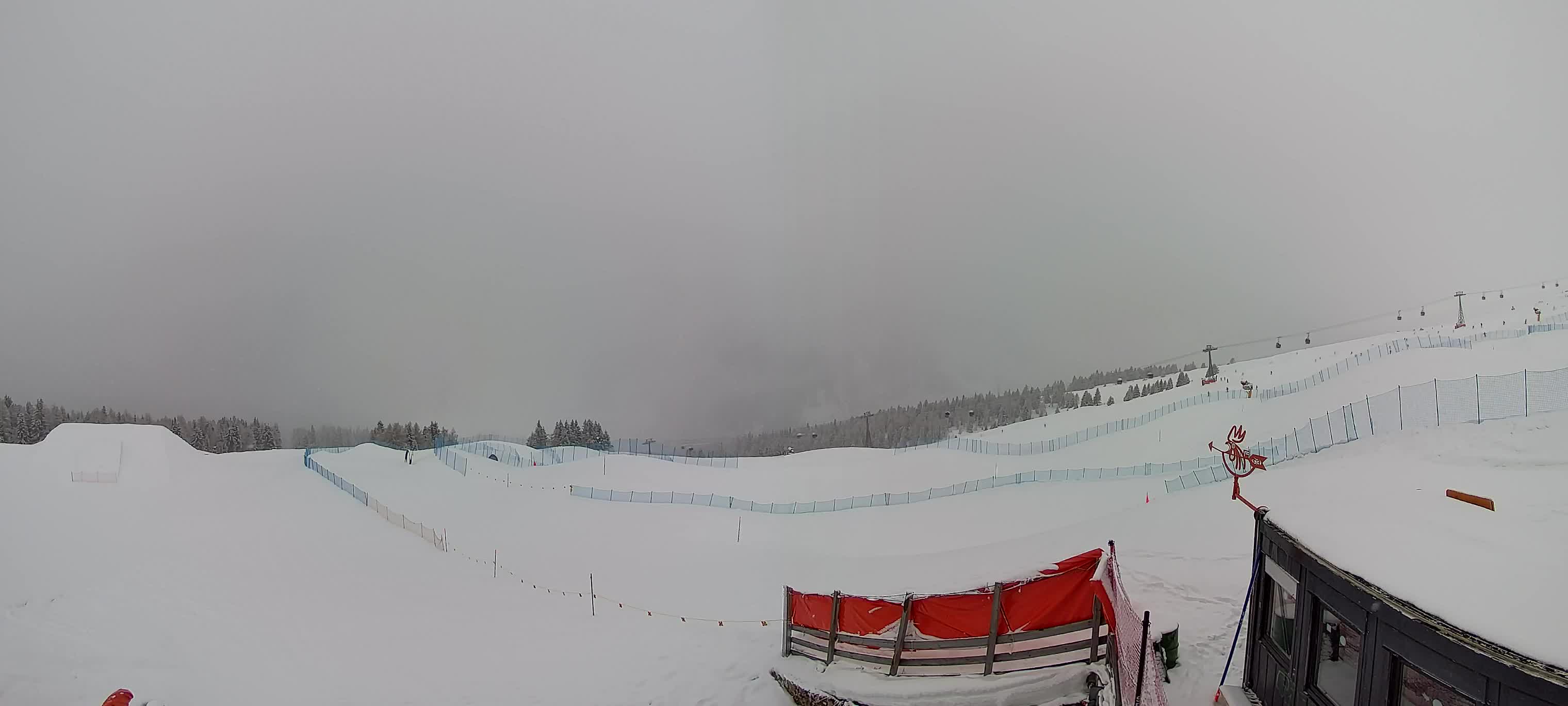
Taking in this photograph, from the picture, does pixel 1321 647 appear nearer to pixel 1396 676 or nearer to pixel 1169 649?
pixel 1396 676

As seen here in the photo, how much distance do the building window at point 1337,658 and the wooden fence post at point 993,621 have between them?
334 cm

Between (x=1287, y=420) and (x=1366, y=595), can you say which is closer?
(x=1366, y=595)

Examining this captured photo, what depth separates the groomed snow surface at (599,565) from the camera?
723cm

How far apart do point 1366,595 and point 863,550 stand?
62.1ft

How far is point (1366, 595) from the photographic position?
548cm

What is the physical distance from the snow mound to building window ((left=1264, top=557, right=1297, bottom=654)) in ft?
116

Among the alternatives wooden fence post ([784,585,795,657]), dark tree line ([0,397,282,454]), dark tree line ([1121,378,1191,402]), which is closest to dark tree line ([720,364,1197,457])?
dark tree line ([1121,378,1191,402])

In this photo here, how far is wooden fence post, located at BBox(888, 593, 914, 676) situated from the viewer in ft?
29.5

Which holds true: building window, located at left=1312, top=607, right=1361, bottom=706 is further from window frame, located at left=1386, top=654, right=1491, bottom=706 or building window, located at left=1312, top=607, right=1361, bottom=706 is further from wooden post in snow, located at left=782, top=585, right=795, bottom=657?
wooden post in snow, located at left=782, top=585, right=795, bottom=657

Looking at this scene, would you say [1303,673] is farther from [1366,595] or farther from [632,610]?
[632,610]

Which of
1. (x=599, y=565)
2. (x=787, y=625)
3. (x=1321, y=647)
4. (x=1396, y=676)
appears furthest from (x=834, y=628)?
(x=599, y=565)

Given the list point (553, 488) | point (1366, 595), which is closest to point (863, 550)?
point (1366, 595)

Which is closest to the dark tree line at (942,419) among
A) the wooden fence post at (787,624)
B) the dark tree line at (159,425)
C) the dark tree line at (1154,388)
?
the dark tree line at (1154,388)

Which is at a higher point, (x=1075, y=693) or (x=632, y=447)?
(x=1075, y=693)
